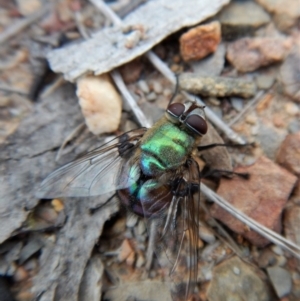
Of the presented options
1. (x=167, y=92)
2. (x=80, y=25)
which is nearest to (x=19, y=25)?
(x=80, y=25)

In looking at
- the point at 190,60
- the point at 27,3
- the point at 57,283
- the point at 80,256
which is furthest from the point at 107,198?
the point at 27,3

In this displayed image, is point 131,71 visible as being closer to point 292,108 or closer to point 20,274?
point 292,108

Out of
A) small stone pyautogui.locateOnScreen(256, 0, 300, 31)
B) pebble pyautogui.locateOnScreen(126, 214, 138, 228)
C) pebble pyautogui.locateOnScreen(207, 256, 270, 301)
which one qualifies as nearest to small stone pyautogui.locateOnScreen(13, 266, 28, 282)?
pebble pyautogui.locateOnScreen(126, 214, 138, 228)

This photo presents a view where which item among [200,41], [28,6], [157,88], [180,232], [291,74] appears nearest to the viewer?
[180,232]

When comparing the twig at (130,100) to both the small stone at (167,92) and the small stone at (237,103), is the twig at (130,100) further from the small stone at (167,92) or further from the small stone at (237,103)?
the small stone at (237,103)

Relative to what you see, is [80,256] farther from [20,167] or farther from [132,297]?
[20,167]
